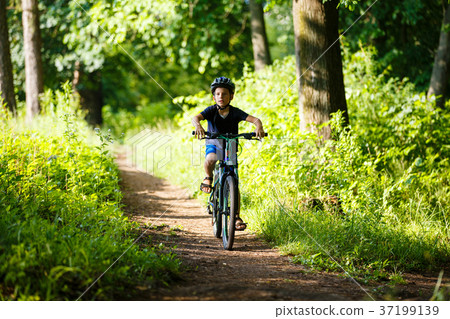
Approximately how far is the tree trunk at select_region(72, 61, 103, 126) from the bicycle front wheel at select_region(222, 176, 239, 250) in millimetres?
11850

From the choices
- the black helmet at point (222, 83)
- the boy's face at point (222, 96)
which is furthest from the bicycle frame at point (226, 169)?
the black helmet at point (222, 83)

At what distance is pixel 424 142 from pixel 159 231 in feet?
17.9

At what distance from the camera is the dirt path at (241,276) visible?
336cm

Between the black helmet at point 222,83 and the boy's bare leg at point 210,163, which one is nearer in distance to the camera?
the black helmet at point 222,83

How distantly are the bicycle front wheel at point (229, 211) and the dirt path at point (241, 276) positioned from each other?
15 cm

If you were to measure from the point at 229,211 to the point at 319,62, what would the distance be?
3.03 meters

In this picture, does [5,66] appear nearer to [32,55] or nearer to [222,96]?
[32,55]

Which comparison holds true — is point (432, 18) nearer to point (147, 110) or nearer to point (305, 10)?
point (305, 10)

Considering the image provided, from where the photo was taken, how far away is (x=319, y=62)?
6.72 m

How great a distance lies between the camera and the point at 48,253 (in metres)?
3.23

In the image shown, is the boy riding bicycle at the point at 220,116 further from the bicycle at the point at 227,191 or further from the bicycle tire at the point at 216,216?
the bicycle tire at the point at 216,216

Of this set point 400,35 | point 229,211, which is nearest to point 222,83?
point 229,211

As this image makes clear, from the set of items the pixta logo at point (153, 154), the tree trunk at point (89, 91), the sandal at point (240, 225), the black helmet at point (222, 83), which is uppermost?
the tree trunk at point (89, 91)
